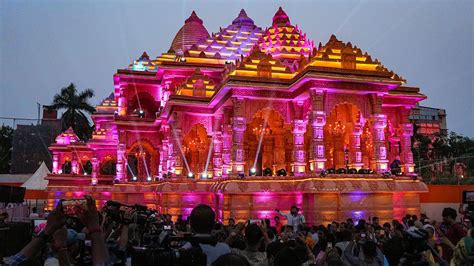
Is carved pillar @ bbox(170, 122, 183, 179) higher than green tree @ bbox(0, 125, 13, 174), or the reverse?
green tree @ bbox(0, 125, 13, 174)

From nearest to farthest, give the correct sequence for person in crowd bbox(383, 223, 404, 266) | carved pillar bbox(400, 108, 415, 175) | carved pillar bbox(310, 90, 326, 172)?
person in crowd bbox(383, 223, 404, 266), carved pillar bbox(310, 90, 326, 172), carved pillar bbox(400, 108, 415, 175)

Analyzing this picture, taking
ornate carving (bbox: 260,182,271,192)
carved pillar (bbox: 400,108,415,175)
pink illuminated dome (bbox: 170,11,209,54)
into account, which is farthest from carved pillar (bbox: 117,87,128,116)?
carved pillar (bbox: 400,108,415,175)

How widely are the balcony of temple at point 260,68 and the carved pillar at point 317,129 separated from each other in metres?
2.86

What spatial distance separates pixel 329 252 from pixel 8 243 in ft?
15.8

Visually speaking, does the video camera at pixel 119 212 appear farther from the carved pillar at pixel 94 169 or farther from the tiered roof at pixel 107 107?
the tiered roof at pixel 107 107

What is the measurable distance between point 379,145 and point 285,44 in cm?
982

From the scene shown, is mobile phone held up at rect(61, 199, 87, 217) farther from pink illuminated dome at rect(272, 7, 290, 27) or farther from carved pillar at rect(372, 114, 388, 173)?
pink illuminated dome at rect(272, 7, 290, 27)

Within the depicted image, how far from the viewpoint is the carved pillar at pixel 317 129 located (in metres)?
19.2

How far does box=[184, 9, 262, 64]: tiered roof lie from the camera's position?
102ft

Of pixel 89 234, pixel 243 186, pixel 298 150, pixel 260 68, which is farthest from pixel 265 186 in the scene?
pixel 89 234

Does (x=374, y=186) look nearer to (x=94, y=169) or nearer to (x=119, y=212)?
(x=119, y=212)

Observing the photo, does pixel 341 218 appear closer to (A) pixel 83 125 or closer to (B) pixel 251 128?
(B) pixel 251 128

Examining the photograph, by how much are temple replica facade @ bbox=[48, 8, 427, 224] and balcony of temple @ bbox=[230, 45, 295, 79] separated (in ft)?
0.18

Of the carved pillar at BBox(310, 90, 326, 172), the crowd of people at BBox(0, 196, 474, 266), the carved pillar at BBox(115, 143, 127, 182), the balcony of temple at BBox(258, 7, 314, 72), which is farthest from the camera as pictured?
the carved pillar at BBox(115, 143, 127, 182)
